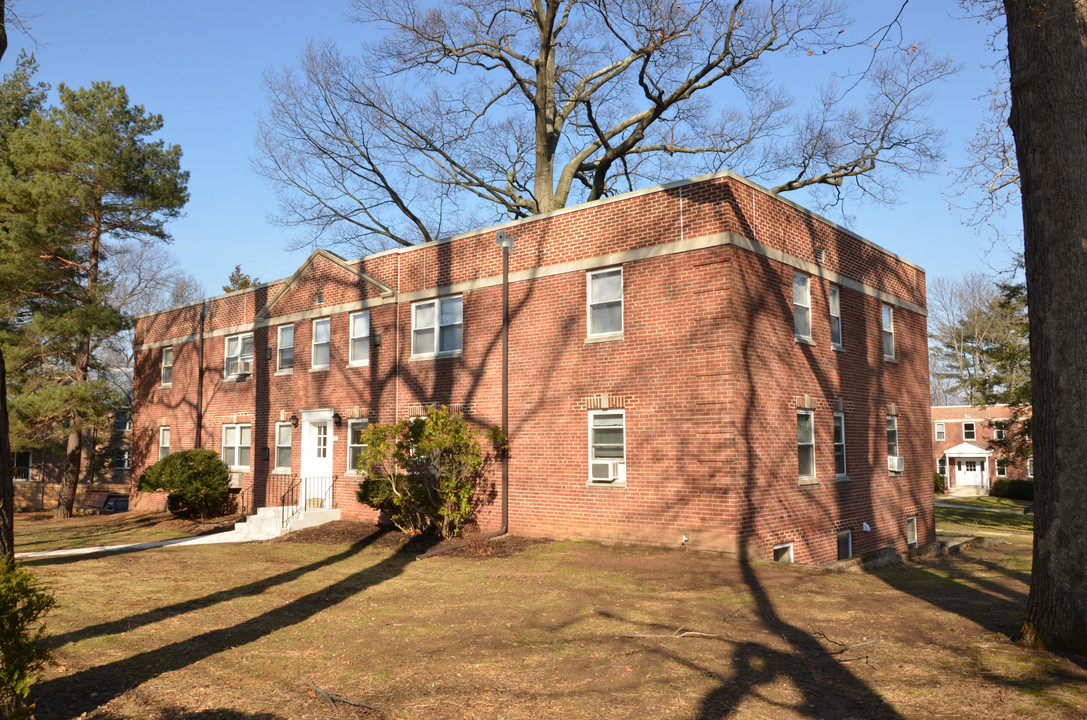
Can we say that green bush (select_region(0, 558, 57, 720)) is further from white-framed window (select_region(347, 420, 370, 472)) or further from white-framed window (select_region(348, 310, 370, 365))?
white-framed window (select_region(348, 310, 370, 365))

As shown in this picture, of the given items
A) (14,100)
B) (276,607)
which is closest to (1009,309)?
(276,607)

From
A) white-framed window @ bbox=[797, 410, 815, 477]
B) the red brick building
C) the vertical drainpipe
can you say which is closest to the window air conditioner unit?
white-framed window @ bbox=[797, 410, 815, 477]

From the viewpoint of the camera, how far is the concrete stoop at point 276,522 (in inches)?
751

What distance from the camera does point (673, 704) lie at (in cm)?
652

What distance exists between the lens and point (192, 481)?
2281 cm

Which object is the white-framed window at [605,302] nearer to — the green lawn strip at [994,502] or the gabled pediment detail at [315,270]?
the gabled pediment detail at [315,270]

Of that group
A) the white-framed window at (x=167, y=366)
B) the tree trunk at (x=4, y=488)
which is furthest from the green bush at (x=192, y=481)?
the tree trunk at (x=4, y=488)

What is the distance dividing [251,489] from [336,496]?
4.51 metres

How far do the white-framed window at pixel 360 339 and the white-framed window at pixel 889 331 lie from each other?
541 inches

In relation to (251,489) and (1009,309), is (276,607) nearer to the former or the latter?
(251,489)

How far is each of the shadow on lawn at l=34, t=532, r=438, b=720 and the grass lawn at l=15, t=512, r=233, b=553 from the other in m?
8.52

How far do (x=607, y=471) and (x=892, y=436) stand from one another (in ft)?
29.9

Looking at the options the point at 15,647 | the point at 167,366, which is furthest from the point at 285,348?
the point at 15,647

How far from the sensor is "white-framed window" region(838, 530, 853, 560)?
17531 millimetres
